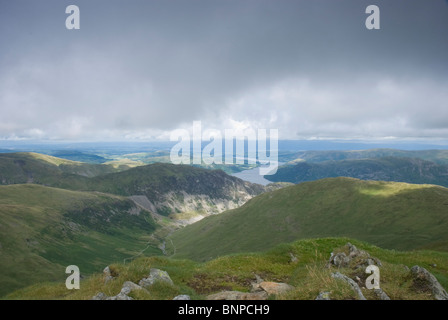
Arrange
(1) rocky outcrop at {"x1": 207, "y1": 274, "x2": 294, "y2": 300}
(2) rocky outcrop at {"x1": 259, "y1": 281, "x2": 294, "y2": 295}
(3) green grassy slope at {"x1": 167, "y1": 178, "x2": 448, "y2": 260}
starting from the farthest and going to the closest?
(3) green grassy slope at {"x1": 167, "y1": 178, "x2": 448, "y2": 260} < (2) rocky outcrop at {"x1": 259, "y1": 281, "x2": 294, "y2": 295} < (1) rocky outcrop at {"x1": 207, "y1": 274, "x2": 294, "y2": 300}

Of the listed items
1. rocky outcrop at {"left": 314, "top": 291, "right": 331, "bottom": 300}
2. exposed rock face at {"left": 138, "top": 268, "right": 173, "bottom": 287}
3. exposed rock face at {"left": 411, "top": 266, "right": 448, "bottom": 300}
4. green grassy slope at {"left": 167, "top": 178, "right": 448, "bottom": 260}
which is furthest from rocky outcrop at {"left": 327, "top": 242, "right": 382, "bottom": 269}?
green grassy slope at {"left": 167, "top": 178, "right": 448, "bottom": 260}

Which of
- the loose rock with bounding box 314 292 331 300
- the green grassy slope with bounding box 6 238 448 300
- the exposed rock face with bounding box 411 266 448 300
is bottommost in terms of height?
the green grassy slope with bounding box 6 238 448 300

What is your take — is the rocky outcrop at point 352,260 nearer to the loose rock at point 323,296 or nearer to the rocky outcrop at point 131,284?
the loose rock at point 323,296

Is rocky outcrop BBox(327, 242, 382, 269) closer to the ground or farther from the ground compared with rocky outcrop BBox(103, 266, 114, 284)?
closer to the ground

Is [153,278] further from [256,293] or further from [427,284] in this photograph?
[427,284]

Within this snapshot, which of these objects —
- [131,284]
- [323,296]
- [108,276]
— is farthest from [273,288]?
[108,276]

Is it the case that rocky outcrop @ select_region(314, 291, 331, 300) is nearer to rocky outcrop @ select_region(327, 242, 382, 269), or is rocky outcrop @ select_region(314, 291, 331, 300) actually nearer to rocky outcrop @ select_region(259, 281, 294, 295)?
rocky outcrop @ select_region(259, 281, 294, 295)

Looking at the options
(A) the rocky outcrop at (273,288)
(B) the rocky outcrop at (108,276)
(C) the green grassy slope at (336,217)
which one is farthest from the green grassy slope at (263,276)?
(C) the green grassy slope at (336,217)
